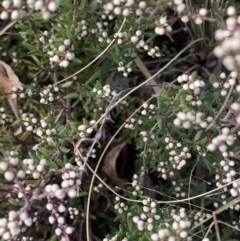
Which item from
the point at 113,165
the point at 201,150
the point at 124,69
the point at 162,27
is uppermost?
the point at 162,27

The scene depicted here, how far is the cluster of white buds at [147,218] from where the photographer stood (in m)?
2.26

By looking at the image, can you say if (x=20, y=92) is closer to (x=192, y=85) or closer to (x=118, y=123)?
(x=118, y=123)

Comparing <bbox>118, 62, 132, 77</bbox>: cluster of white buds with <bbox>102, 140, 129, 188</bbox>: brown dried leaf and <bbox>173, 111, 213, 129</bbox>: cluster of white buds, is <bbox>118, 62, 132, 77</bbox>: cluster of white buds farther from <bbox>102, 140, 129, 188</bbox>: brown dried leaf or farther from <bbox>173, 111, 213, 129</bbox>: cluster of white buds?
<bbox>173, 111, 213, 129</bbox>: cluster of white buds

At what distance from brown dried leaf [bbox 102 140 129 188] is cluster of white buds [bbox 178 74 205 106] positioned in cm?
105

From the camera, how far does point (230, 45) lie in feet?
5.21

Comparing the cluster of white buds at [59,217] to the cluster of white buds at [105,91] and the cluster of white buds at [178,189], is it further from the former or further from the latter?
the cluster of white buds at [178,189]

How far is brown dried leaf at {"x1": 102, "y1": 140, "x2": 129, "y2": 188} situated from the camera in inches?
126

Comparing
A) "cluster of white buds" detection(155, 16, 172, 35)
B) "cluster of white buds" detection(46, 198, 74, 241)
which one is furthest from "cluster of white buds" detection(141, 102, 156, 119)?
"cluster of white buds" detection(46, 198, 74, 241)

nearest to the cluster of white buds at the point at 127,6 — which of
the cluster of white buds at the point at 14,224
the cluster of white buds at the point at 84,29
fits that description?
the cluster of white buds at the point at 84,29

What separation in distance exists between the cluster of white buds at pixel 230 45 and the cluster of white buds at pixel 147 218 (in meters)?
0.94

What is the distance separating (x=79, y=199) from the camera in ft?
10.2

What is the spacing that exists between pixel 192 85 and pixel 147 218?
0.70 metres

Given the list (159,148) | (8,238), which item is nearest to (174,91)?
(159,148)

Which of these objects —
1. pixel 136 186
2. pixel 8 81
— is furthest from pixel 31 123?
pixel 136 186
